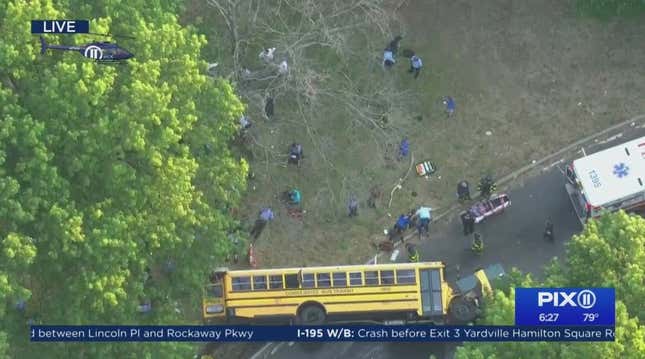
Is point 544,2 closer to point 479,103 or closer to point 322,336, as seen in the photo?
point 479,103

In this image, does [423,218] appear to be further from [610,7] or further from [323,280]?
[610,7]

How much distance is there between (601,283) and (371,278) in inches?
429

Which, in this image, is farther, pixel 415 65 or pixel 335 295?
pixel 415 65

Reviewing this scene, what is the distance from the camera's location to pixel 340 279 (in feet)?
191

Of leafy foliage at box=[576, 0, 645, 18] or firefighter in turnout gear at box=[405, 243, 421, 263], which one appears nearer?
firefighter in turnout gear at box=[405, 243, 421, 263]

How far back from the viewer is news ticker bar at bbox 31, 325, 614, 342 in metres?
49.6

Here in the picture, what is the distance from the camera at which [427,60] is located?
Result: 6600 centimetres

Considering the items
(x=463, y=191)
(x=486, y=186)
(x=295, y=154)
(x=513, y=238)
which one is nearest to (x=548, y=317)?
(x=513, y=238)

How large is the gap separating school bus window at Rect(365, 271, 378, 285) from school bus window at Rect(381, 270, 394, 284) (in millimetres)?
307

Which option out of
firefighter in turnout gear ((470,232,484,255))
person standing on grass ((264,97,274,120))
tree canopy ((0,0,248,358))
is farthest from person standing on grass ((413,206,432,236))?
tree canopy ((0,0,248,358))

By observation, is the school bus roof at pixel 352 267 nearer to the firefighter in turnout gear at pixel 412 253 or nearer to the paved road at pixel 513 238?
the firefighter in turnout gear at pixel 412 253

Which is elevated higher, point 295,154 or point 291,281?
point 295,154

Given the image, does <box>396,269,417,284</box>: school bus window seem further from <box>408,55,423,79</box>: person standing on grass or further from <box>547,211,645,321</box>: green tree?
<box>408,55,423,79</box>: person standing on grass

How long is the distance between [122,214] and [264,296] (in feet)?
32.8
